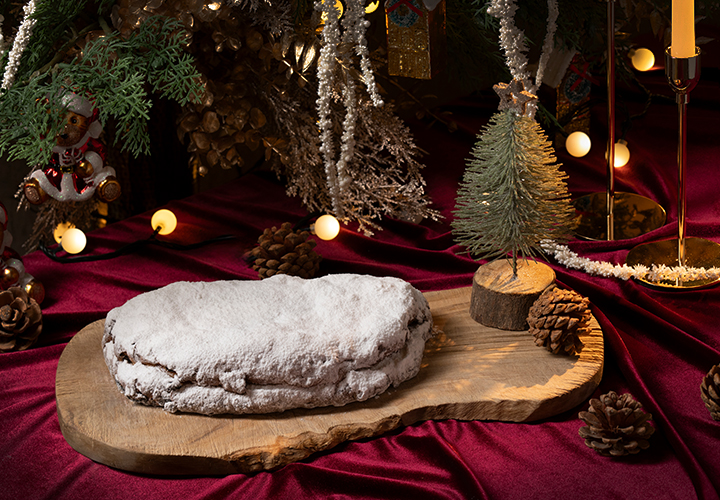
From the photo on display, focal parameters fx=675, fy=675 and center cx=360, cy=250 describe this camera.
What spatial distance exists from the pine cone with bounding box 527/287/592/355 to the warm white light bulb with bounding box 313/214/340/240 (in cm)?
49

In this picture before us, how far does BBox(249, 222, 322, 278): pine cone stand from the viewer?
3.92 feet

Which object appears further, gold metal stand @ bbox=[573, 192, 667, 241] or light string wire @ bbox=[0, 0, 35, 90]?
gold metal stand @ bbox=[573, 192, 667, 241]

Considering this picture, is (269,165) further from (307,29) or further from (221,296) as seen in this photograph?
(221,296)

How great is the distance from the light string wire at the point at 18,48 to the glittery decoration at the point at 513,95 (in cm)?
76

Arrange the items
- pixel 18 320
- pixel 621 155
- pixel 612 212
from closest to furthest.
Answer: pixel 18 320, pixel 612 212, pixel 621 155

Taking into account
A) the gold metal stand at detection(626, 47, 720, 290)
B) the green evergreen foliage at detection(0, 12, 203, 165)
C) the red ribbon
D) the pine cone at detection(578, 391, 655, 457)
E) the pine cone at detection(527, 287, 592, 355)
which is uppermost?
the red ribbon

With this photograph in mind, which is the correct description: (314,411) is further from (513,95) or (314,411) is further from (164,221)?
(164,221)

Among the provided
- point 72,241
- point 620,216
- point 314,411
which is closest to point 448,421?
point 314,411

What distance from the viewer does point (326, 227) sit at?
1.31m

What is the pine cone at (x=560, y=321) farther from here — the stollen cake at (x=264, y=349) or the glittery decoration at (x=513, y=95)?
the glittery decoration at (x=513, y=95)

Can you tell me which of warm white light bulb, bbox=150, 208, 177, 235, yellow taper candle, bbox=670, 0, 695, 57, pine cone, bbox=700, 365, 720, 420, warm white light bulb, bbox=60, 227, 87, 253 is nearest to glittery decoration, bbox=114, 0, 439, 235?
warm white light bulb, bbox=150, 208, 177, 235

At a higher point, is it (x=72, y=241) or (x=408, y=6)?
(x=408, y=6)

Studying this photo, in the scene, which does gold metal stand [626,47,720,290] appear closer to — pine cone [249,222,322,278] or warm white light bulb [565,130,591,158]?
warm white light bulb [565,130,591,158]

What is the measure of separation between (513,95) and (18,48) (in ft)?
2.61
